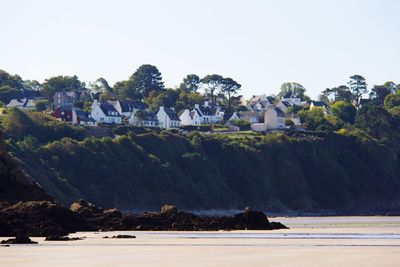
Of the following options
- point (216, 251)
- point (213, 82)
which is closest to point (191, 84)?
point (213, 82)

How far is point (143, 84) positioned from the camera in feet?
603

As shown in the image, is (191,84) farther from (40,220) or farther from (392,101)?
(40,220)

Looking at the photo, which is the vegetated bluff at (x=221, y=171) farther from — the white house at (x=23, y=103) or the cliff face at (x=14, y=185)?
the white house at (x=23, y=103)

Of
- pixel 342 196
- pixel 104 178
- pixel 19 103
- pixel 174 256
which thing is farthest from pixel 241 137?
pixel 174 256

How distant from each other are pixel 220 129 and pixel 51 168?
162 feet

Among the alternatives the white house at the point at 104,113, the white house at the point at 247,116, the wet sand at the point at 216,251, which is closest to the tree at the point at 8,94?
the white house at the point at 104,113

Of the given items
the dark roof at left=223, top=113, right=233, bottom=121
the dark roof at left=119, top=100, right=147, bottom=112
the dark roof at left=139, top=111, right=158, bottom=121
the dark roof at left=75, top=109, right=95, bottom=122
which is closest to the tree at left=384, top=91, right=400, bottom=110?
the dark roof at left=223, top=113, right=233, bottom=121

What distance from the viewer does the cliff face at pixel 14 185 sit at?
52250mm

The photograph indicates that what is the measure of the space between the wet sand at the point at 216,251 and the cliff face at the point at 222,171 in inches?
1919

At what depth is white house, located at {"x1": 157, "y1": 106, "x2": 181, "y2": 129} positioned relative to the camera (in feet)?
476

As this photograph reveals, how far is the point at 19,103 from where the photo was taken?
521 ft

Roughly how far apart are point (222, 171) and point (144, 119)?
30.5 meters

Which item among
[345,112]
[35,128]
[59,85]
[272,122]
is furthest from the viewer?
[59,85]

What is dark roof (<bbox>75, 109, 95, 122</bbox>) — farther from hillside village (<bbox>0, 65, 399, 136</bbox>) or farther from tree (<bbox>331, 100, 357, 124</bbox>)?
tree (<bbox>331, 100, 357, 124</bbox>)
